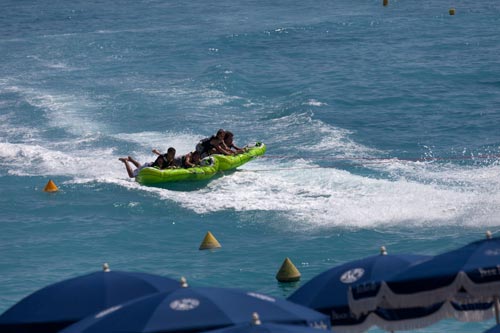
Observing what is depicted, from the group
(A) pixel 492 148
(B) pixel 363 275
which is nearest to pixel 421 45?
(A) pixel 492 148

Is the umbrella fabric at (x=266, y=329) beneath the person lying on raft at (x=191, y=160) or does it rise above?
above

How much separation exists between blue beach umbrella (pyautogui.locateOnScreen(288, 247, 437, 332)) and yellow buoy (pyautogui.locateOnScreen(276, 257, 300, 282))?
5.20 m

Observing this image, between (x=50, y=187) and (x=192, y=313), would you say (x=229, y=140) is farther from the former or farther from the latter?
(x=192, y=313)

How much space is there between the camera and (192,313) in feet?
26.5

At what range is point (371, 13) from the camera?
45.4m

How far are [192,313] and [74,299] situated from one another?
1580 millimetres

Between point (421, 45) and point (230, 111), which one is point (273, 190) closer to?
point (230, 111)

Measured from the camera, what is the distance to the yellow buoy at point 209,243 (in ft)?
55.8

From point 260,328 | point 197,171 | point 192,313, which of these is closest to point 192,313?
point 192,313

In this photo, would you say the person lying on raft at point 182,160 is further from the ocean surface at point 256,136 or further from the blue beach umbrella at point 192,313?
the blue beach umbrella at point 192,313

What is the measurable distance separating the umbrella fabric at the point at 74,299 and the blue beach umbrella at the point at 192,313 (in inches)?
29.4

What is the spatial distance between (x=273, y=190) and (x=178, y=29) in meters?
24.6

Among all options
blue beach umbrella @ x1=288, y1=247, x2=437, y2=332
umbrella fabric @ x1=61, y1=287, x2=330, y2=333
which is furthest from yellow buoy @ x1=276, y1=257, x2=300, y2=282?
umbrella fabric @ x1=61, y1=287, x2=330, y2=333

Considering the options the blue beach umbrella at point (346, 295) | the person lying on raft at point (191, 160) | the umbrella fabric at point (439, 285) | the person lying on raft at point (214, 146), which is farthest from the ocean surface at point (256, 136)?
the umbrella fabric at point (439, 285)
